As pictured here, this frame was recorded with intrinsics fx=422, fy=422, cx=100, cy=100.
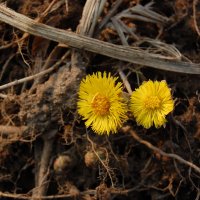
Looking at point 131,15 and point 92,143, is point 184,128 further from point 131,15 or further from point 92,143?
point 131,15

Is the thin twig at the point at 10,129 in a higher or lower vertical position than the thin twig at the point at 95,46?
lower

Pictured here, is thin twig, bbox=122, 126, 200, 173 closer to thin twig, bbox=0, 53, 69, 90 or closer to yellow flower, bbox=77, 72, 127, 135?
yellow flower, bbox=77, 72, 127, 135

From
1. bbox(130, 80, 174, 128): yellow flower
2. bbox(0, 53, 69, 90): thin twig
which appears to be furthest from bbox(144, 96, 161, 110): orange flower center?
bbox(0, 53, 69, 90): thin twig

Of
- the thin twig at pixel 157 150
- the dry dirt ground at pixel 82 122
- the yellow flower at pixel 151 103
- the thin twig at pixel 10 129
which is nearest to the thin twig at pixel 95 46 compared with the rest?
the dry dirt ground at pixel 82 122

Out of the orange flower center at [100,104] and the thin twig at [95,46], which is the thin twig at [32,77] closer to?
the thin twig at [95,46]

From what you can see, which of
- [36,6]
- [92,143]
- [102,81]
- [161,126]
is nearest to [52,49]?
[36,6]

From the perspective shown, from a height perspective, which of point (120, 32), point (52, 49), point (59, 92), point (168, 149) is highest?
point (120, 32)
